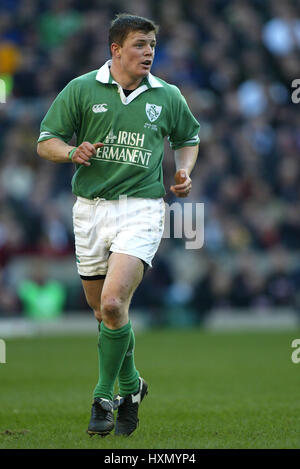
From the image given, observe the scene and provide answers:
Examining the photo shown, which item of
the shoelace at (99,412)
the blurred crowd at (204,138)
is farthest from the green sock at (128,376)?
the blurred crowd at (204,138)

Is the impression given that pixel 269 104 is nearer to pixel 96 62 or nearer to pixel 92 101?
pixel 96 62

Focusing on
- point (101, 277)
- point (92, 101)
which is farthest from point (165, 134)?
point (101, 277)

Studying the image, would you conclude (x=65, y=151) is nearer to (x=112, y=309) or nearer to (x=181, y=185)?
(x=181, y=185)

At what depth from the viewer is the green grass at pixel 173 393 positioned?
18.8 ft

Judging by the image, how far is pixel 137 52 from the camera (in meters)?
6.10

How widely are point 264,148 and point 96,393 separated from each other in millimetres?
13574

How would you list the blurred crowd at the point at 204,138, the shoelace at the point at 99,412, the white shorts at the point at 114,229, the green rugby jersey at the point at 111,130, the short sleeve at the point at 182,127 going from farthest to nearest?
the blurred crowd at the point at 204,138 < the short sleeve at the point at 182,127 < the green rugby jersey at the point at 111,130 < the white shorts at the point at 114,229 < the shoelace at the point at 99,412

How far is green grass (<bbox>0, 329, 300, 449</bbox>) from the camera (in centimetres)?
574

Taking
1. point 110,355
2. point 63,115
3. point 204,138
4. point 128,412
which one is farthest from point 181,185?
point 204,138

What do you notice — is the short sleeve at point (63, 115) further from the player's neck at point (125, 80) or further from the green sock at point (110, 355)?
the green sock at point (110, 355)

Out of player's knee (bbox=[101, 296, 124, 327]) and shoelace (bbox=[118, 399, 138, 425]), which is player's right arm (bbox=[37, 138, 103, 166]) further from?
shoelace (bbox=[118, 399, 138, 425])

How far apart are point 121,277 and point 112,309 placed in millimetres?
200

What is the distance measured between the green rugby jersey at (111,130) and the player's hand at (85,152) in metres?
0.35

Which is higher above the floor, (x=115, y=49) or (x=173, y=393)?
(x=115, y=49)
